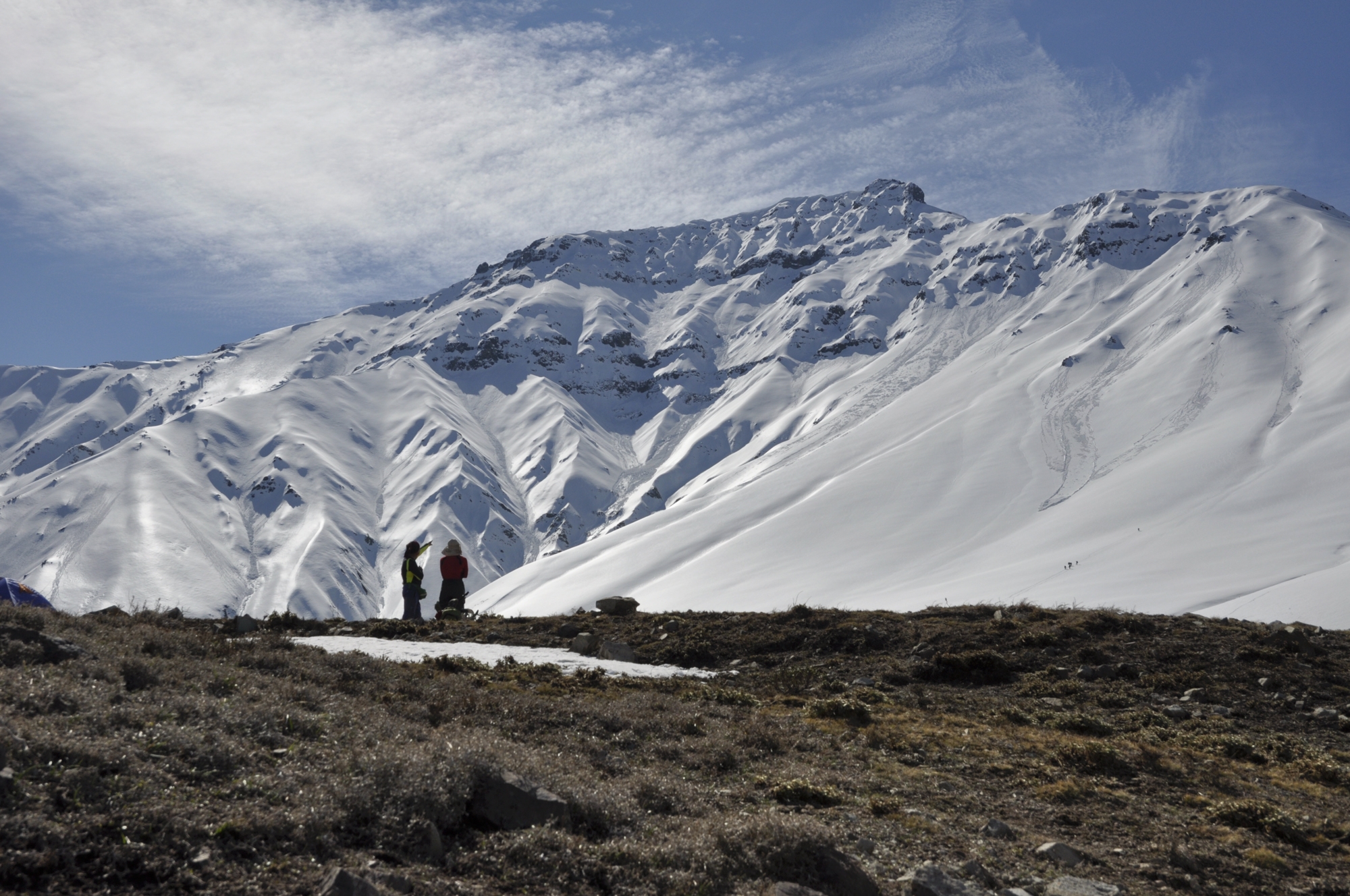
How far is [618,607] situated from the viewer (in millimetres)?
22906

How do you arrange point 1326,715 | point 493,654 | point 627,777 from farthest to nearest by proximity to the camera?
point 493,654 → point 1326,715 → point 627,777

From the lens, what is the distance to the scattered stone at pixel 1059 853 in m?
7.39

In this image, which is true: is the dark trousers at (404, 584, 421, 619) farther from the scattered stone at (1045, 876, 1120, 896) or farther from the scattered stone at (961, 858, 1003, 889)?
the scattered stone at (1045, 876, 1120, 896)

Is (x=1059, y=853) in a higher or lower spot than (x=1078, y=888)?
higher

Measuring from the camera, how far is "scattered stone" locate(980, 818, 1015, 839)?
25.7 ft

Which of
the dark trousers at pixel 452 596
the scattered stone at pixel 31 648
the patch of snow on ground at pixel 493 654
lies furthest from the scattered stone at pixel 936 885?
the dark trousers at pixel 452 596

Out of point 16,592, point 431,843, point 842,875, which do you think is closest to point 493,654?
point 16,592

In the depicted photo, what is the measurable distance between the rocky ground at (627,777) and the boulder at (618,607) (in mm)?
7651

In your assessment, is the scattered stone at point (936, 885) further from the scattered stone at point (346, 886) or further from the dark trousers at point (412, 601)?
the dark trousers at point (412, 601)

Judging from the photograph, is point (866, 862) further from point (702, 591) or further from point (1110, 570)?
point (702, 591)

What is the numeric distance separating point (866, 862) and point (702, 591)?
228 ft

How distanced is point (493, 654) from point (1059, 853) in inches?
461

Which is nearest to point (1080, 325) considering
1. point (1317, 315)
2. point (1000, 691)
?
point (1317, 315)

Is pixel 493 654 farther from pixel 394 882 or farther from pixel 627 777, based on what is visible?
pixel 394 882
